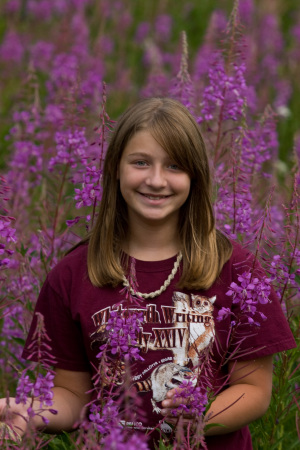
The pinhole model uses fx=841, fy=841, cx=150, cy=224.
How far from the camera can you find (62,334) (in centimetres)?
296

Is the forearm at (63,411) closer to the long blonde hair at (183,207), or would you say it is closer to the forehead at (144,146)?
the long blonde hair at (183,207)

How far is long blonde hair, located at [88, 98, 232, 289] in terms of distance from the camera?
2.87 metres

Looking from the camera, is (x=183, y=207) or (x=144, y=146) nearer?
(x=144, y=146)

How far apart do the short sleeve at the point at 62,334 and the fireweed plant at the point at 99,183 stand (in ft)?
0.18

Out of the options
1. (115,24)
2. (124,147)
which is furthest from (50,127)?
(115,24)

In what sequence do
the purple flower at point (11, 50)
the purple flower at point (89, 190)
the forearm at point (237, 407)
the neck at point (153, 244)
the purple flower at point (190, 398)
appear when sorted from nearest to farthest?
the purple flower at point (190, 398)
the forearm at point (237, 407)
the neck at point (153, 244)
the purple flower at point (89, 190)
the purple flower at point (11, 50)

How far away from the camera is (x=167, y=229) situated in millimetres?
3043

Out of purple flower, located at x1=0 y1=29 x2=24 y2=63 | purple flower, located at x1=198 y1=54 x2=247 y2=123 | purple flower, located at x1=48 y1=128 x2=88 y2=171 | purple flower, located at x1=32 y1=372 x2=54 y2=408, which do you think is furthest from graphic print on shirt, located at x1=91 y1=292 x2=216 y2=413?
purple flower, located at x1=0 y1=29 x2=24 y2=63

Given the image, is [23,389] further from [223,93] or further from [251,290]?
[223,93]

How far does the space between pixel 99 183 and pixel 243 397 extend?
106 centimetres

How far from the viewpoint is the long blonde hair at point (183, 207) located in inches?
113

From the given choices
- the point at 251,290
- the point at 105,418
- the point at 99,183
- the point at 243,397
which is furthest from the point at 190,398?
the point at 99,183

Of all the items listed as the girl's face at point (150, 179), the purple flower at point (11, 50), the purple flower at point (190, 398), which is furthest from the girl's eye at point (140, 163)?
the purple flower at point (11, 50)

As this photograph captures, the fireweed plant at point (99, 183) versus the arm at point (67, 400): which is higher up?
the fireweed plant at point (99, 183)
